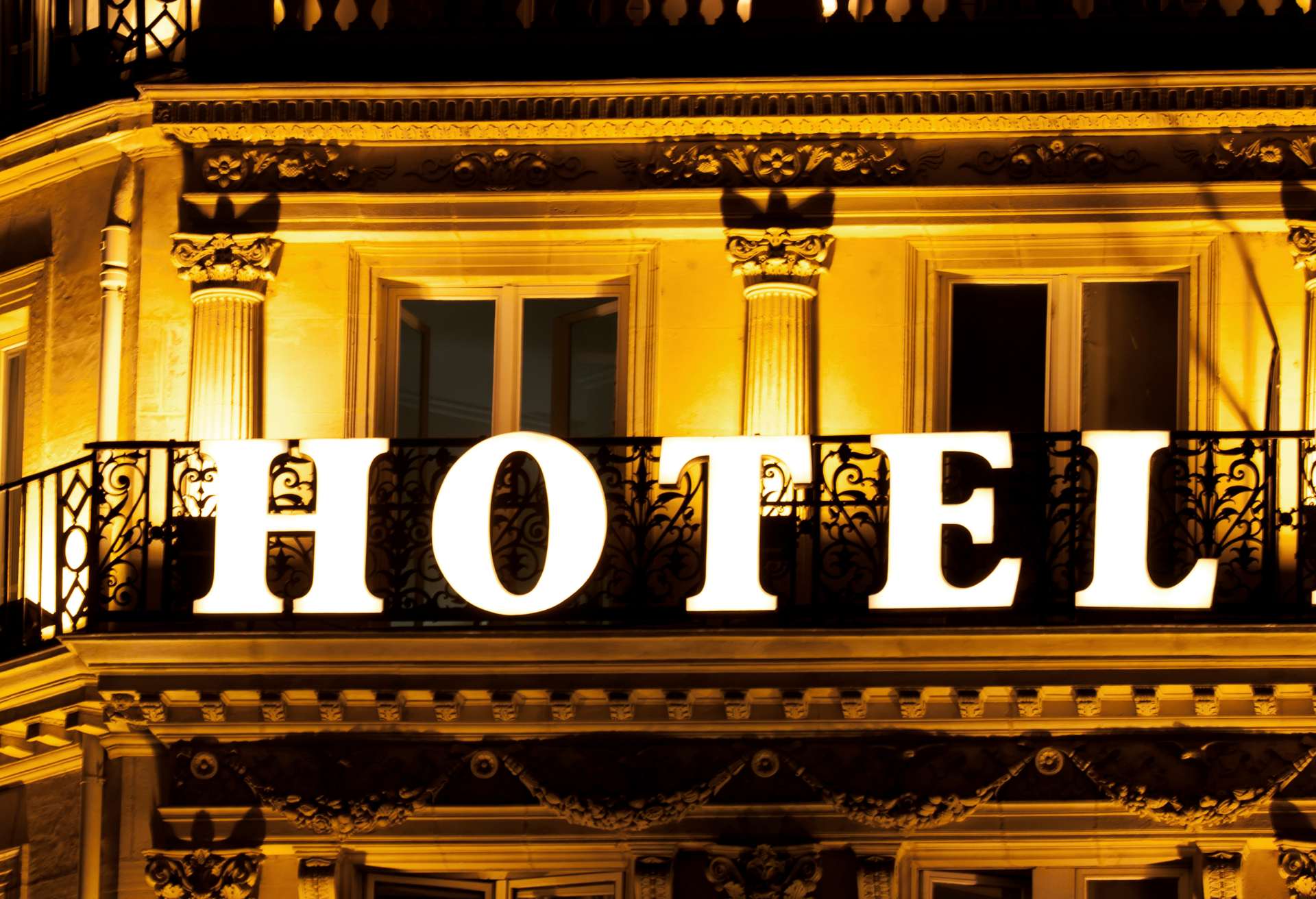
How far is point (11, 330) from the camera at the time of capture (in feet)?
94.2

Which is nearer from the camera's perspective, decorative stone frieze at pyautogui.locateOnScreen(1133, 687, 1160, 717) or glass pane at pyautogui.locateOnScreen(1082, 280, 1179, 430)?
decorative stone frieze at pyautogui.locateOnScreen(1133, 687, 1160, 717)

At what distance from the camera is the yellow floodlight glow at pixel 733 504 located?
2578 centimetres

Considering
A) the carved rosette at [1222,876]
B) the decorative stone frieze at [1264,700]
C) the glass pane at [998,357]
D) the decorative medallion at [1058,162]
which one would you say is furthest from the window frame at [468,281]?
the carved rosette at [1222,876]

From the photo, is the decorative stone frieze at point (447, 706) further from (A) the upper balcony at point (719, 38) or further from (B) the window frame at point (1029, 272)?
(A) the upper balcony at point (719, 38)

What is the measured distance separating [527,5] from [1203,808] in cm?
693

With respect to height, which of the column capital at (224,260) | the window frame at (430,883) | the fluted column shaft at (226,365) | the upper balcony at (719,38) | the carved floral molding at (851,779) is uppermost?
the upper balcony at (719,38)

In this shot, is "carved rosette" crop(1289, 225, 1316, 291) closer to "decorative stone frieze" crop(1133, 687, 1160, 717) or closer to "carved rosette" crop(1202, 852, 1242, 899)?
"decorative stone frieze" crop(1133, 687, 1160, 717)

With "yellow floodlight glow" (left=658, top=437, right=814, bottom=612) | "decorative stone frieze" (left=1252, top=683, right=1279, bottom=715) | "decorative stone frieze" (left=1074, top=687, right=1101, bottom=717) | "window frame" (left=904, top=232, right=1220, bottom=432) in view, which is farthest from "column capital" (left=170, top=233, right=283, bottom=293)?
"decorative stone frieze" (left=1252, top=683, right=1279, bottom=715)

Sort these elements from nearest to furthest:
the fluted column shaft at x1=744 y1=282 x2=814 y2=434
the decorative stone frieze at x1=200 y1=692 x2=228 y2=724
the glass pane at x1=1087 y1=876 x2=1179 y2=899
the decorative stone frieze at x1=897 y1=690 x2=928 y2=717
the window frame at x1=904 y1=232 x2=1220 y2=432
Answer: the decorative stone frieze at x1=897 y1=690 x2=928 y2=717
the glass pane at x1=1087 y1=876 x2=1179 y2=899
the decorative stone frieze at x1=200 y1=692 x2=228 y2=724
the fluted column shaft at x1=744 y1=282 x2=814 y2=434
the window frame at x1=904 y1=232 x2=1220 y2=432

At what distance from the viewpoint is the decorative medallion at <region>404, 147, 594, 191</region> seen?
2748cm

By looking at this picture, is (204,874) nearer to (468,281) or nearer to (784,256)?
(468,281)

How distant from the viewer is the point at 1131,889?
26.0m

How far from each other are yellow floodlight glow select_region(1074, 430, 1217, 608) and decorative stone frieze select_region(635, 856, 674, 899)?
2.88 m

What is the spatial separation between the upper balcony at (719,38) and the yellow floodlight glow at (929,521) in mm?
2651
